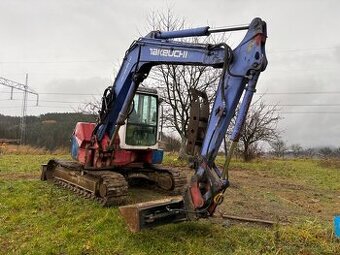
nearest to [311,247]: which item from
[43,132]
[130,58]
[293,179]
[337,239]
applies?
[337,239]

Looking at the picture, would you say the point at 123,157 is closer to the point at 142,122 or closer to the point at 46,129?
the point at 142,122

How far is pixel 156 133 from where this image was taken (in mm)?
9453

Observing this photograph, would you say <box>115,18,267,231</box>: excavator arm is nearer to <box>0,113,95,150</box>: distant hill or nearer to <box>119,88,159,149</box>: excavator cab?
<box>119,88,159,149</box>: excavator cab

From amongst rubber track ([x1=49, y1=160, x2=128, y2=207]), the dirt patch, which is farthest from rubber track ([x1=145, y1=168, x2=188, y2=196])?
rubber track ([x1=49, y1=160, x2=128, y2=207])

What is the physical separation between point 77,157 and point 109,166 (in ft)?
3.67

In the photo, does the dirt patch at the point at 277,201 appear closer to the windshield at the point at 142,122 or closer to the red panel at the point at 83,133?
the windshield at the point at 142,122

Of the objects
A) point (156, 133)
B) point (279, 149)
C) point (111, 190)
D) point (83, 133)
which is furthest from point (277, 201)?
point (279, 149)

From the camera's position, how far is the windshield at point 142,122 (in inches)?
351

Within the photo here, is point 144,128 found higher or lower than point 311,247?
higher

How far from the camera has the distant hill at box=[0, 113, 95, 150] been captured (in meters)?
45.0

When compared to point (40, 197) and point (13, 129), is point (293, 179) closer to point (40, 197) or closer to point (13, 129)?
point (40, 197)

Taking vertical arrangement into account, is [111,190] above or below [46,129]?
below

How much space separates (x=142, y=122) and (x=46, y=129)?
44156mm

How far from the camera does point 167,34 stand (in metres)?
7.41
